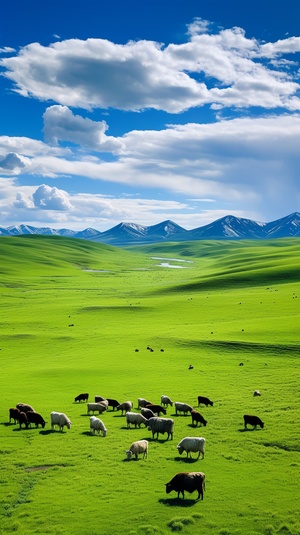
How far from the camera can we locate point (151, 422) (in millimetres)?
27109

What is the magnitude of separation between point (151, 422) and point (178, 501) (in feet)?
25.7

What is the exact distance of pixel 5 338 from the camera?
6412cm

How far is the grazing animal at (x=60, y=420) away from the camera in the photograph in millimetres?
28678

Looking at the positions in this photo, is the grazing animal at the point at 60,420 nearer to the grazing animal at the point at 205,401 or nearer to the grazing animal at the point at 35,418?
the grazing animal at the point at 35,418

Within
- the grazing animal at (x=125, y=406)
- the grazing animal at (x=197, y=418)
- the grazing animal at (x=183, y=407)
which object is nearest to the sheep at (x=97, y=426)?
the grazing animal at (x=125, y=406)

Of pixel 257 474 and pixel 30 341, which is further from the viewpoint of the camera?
pixel 30 341

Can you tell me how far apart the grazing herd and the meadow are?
0.57 metres

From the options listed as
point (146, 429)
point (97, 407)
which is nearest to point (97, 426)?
point (146, 429)

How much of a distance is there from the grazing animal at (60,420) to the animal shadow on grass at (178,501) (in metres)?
11.2

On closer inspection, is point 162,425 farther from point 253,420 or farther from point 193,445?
point 253,420

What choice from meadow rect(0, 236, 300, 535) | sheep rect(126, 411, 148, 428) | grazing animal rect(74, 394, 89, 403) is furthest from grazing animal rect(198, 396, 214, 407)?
grazing animal rect(74, 394, 89, 403)

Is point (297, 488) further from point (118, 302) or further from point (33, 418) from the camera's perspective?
point (118, 302)

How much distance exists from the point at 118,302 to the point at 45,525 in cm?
8234

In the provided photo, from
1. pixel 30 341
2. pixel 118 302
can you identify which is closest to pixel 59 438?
pixel 30 341
